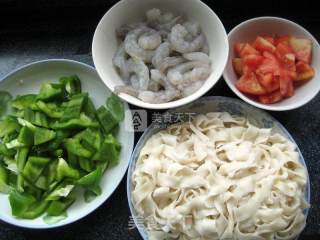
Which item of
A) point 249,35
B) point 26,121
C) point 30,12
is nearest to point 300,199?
point 249,35

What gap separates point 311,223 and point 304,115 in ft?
1.35

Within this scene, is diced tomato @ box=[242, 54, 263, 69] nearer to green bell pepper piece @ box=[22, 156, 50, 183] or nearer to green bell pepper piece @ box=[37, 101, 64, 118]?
green bell pepper piece @ box=[37, 101, 64, 118]

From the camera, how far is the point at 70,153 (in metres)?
1.45

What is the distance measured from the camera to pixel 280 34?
155cm

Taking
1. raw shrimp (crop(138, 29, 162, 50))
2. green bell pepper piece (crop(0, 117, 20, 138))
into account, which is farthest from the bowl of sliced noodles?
green bell pepper piece (crop(0, 117, 20, 138))

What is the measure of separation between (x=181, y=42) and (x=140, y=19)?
22 cm

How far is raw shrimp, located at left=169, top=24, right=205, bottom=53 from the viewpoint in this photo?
56.2 inches

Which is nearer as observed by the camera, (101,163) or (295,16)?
(101,163)

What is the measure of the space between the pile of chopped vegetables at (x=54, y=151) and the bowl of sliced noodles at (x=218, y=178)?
5.7 inches

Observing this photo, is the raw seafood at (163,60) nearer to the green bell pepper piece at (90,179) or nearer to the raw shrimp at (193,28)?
the raw shrimp at (193,28)

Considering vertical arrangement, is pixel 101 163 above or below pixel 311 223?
above

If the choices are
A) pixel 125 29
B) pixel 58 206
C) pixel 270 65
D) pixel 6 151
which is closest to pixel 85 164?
pixel 58 206

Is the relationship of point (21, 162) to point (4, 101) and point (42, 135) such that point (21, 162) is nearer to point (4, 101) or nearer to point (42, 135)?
point (42, 135)

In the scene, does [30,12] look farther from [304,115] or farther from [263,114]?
[304,115]
